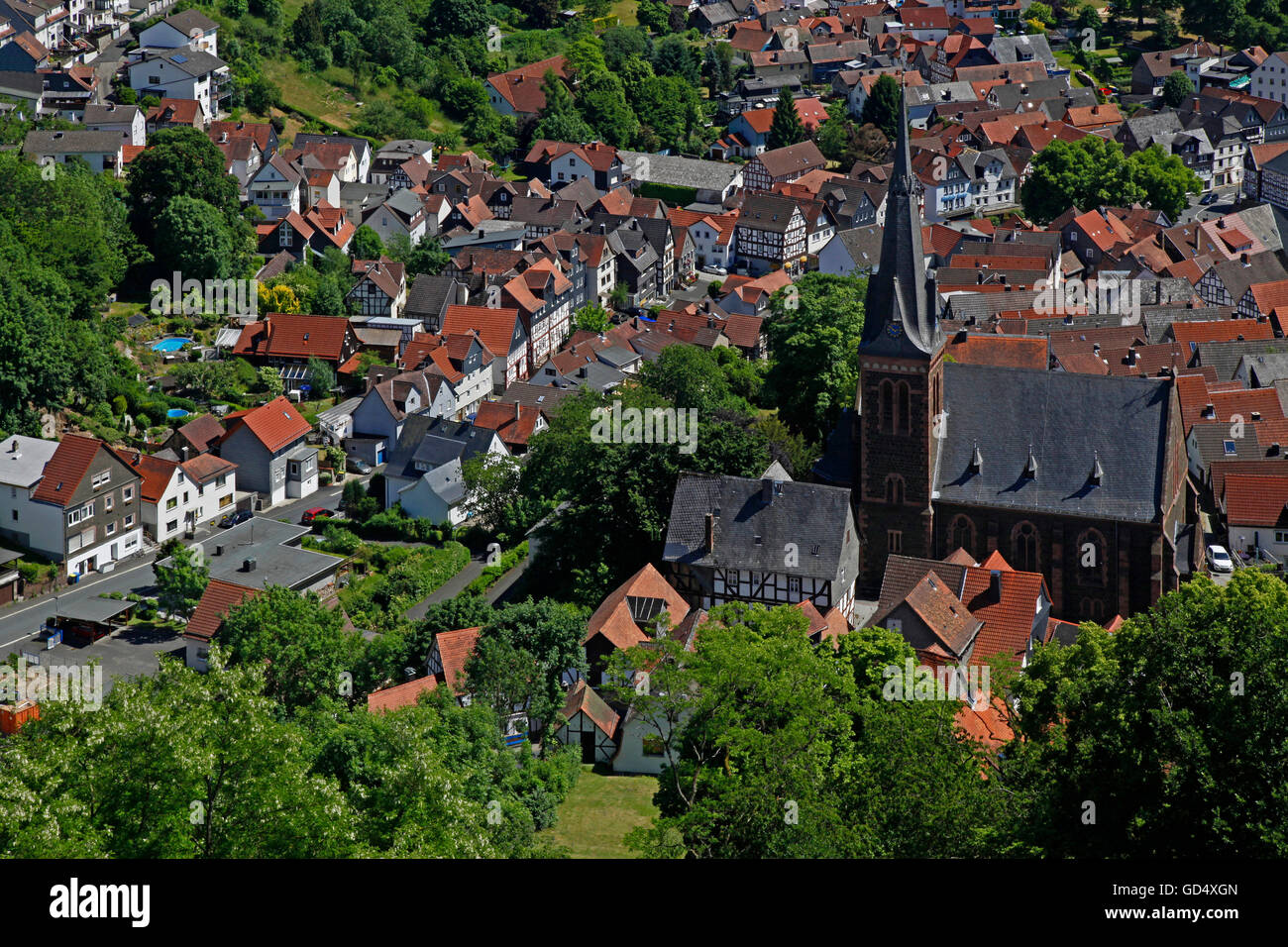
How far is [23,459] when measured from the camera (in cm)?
6962

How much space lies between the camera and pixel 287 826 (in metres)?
29.0

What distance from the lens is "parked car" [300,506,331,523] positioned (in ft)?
238

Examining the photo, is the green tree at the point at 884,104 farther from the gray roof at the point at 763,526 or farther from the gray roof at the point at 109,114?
the gray roof at the point at 763,526

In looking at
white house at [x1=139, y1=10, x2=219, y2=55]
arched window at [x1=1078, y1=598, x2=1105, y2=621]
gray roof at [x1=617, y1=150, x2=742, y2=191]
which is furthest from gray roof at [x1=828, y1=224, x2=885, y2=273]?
white house at [x1=139, y1=10, x2=219, y2=55]

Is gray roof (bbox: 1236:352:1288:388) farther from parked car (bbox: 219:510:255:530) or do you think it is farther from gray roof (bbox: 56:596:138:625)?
gray roof (bbox: 56:596:138:625)

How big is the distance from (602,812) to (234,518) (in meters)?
32.2

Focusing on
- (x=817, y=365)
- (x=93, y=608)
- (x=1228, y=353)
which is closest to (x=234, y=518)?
(x=93, y=608)

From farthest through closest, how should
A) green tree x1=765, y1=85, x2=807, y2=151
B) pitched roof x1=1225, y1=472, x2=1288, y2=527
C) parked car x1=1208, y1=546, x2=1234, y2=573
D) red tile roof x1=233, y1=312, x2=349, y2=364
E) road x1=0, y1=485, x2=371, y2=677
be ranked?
green tree x1=765, y1=85, x2=807, y2=151, red tile roof x1=233, y1=312, x2=349, y2=364, pitched roof x1=1225, y1=472, x2=1288, y2=527, parked car x1=1208, y1=546, x2=1234, y2=573, road x1=0, y1=485, x2=371, y2=677

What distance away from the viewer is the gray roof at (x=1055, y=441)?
55000 millimetres

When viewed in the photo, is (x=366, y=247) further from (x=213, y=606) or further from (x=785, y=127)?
(x=213, y=606)

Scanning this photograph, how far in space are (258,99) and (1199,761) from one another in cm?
10703

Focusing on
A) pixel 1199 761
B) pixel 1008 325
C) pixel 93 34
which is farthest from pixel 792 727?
pixel 93 34

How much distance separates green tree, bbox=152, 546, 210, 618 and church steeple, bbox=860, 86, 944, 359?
2657cm

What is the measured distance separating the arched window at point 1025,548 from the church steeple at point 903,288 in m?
6.78
